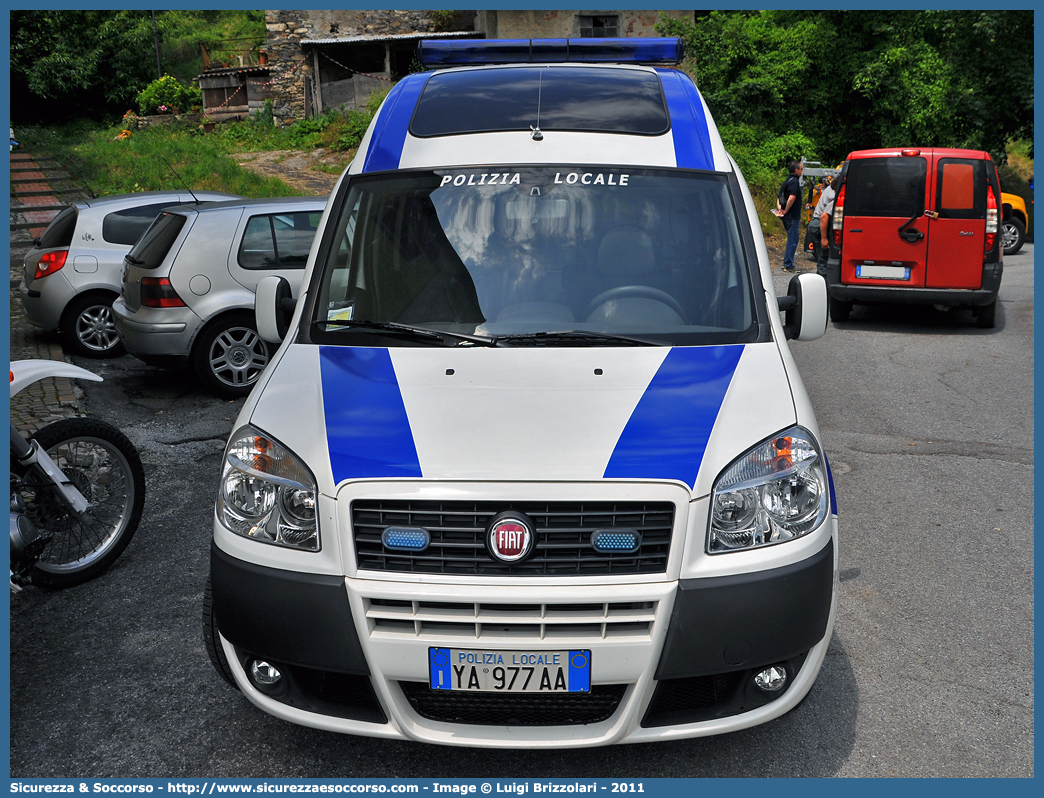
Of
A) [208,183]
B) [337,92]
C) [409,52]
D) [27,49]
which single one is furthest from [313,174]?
[27,49]

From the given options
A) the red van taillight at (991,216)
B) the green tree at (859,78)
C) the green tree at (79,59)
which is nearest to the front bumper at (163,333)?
the red van taillight at (991,216)

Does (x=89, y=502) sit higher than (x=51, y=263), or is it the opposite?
(x=51, y=263)

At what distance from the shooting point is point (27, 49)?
3167 cm

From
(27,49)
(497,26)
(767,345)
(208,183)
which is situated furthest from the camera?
(27,49)

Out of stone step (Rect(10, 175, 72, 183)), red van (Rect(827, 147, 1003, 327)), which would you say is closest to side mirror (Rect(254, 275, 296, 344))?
red van (Rect(827, 147, 1003, 327))

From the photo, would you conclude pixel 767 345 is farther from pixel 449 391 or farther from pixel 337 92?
pixel 337 92

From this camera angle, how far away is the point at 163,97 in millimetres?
32375

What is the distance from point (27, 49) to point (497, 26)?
622 inches

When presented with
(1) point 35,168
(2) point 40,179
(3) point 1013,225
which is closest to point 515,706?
(3) point 1013,225

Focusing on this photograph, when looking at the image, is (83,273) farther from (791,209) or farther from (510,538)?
(791,209)

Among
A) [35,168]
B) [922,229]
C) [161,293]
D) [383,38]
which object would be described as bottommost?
[161,293]

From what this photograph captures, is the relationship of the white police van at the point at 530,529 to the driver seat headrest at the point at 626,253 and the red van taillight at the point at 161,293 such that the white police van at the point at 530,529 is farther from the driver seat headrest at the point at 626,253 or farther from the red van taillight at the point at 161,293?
the red van taillight at the point at 161,293

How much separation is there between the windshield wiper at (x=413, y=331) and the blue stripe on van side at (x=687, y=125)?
4.15 feet

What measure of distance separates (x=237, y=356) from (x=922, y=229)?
7926 millimetres
